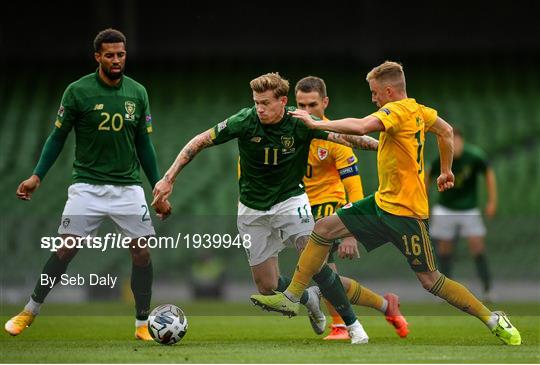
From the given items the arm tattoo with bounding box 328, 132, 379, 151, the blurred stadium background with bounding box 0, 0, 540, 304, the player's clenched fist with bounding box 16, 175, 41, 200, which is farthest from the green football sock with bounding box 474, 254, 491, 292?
the player's clenched fist with bounding box 16, 175, 41, 200

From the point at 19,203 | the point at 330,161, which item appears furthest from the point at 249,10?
the point at 330,161

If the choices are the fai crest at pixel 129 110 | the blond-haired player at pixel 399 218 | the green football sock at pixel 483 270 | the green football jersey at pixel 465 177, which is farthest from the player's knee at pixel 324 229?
the green football sock at pixel 483 270

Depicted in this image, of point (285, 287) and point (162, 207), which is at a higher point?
point (162, 207)

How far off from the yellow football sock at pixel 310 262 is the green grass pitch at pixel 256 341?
1.41 ft

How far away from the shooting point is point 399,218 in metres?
8.28

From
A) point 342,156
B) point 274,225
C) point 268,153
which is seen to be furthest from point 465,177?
point 268,153

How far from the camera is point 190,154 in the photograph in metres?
8.41

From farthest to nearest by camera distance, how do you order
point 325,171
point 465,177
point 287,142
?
point 465,177
point 325,171
point 287,142

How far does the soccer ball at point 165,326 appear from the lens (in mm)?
8352

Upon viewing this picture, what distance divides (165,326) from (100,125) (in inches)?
66.0

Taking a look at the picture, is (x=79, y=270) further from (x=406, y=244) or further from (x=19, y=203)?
(x=406, y=244)

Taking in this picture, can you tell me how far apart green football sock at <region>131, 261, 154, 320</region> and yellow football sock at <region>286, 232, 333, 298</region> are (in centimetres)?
127

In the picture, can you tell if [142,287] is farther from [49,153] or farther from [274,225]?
[49,153]

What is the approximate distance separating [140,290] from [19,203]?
31.1 ft
